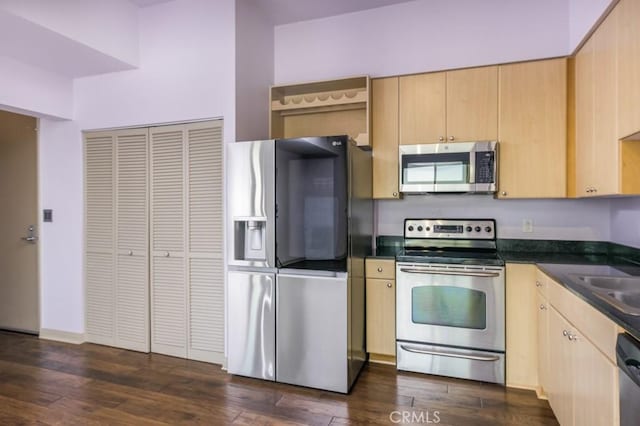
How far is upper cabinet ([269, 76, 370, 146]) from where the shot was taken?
3158mm

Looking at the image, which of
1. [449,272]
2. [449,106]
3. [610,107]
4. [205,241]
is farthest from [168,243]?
[610,107]

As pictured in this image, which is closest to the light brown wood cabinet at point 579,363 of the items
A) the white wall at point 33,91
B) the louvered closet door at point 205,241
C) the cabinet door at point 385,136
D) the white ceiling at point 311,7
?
the cabinet door at point 385,136

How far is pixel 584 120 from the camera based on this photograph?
2.40 metres

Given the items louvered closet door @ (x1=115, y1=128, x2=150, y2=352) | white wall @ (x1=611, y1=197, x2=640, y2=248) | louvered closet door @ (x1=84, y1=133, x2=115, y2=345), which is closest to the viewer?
white wall @ (x1=611, y1=197, x2=640, y2=248)

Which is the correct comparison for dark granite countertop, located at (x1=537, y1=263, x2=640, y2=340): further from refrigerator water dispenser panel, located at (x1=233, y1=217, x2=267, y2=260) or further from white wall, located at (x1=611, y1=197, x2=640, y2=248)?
refrigerator water dispenser panel, located at (x1=233, y1=217, x2=267, y2=260)

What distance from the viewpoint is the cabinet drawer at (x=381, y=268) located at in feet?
9.36

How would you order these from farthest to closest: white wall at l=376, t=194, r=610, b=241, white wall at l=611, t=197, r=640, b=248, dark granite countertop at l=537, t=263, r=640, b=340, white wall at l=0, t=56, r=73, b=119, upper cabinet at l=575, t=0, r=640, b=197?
white wall at l=0, t=56, r=73, b=119 → white wall at l=376, t=194, r=610, b=241 → white wall at l=611, t=197, r=640, b=248 → upper cabinet at l=575, t=0, r=640, b=197 → dark granite countertop at l=537, t=263, r=640, b=340

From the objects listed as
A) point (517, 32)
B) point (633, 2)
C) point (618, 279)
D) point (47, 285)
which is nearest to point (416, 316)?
point (618, 279)

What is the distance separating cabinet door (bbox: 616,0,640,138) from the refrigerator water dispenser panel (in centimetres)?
218

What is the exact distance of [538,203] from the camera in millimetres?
2965

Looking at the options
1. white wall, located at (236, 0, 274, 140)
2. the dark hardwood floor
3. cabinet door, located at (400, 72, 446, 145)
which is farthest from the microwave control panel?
white wall, located at (236, 0, 274, 140)

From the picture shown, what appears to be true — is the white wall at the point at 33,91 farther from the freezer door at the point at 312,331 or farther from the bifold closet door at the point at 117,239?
the freezer door at the point at 312,331

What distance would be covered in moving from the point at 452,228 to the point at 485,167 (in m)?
0.60

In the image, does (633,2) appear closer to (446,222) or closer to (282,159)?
(446,222)
